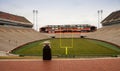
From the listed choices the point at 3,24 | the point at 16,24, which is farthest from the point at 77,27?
the point at 3,24

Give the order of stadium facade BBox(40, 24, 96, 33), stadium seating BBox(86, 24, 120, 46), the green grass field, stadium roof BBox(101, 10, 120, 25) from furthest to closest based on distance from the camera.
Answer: stadium facade BBox(40, 24, 96, 33), stadium roof BBox(101, 10, 120, 25), stadium seating BBox(86, 24, 120, 46), the green grass field

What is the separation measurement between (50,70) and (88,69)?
1879 mm

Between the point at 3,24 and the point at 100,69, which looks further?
the point at 3,24

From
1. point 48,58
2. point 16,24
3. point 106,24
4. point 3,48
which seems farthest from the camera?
point 106,24

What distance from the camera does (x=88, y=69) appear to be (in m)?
8.44

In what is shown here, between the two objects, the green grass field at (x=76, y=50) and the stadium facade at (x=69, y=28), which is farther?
the stadium facade at (x=69, y=28)

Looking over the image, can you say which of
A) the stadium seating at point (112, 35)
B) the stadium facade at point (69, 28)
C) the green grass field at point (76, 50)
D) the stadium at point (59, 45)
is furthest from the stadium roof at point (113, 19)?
the green grass field at point (76, 50)

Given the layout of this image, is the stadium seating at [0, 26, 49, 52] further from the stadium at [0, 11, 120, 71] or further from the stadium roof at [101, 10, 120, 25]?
the stadium roof at [101, 10, 120, 25]

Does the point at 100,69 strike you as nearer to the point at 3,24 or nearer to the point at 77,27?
the point at 3,24

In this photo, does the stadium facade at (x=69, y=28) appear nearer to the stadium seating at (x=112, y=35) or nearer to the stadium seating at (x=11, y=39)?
the stadium seating at (x=112, y=35)

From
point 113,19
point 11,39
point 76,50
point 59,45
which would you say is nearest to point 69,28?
point 113,19

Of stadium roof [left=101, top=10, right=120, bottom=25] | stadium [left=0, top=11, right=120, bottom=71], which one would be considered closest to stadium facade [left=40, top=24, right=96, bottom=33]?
stadium [left=0, top=11, right=120, bottom=71]

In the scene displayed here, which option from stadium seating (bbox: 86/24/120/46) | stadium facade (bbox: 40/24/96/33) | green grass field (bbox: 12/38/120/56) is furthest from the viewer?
stadium facade (bbox: 40/24/96/33)

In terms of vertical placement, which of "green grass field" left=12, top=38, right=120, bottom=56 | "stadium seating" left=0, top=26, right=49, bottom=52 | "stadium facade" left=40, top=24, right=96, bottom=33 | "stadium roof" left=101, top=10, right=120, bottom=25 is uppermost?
"stadium roof" left=101, top=10, right=120, bottom=25
